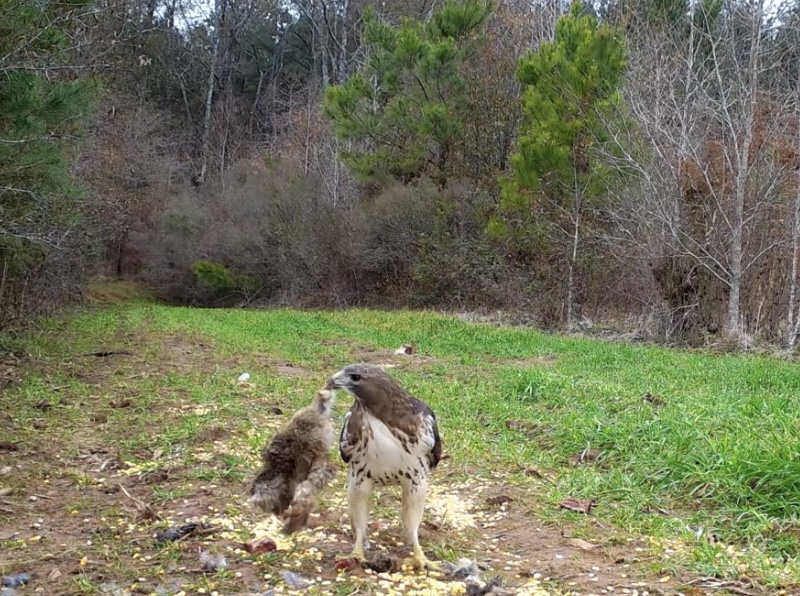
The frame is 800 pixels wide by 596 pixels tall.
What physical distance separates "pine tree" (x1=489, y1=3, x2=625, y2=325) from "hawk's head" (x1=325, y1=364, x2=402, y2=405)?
13176 mm

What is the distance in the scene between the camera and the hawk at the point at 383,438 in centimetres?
343

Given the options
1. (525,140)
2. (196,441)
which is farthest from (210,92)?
(196,441)

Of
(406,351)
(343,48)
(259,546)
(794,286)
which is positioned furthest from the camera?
(343,48)

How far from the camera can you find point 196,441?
5.81 m

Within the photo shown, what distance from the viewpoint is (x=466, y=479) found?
5.28 metres

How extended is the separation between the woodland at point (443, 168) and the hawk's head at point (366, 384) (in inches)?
192

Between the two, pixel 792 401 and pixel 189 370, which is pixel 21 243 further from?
pixel 792 401

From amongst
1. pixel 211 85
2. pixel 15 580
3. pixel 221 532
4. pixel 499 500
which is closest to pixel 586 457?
pixel 499 500

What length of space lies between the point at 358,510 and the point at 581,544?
50.6 inches

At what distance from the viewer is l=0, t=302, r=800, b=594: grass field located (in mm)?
3695

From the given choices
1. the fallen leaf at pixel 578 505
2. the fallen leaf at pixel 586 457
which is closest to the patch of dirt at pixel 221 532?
the fallen leaf at pixel 578 505

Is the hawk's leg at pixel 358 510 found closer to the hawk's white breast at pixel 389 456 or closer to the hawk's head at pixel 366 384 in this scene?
the hawk's white breast at pixel 389 456

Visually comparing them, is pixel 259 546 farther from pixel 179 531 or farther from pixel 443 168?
pixel 443 168

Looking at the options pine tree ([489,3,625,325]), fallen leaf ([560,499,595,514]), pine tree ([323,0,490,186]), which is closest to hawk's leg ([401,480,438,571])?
fallen leaf ([560,499,595,514])
